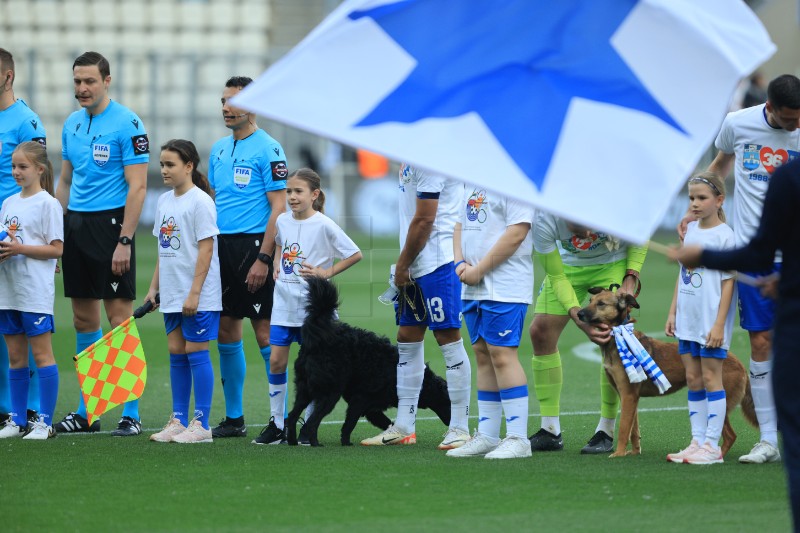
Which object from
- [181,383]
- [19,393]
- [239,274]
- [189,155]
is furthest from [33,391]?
[189,155]

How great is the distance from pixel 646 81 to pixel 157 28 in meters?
28.8

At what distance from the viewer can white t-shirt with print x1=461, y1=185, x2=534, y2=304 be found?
6816 millimetres

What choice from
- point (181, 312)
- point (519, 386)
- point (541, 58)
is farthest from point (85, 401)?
point (541, 58)

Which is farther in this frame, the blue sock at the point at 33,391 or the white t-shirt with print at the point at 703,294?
the blue sock at the point at 33,391

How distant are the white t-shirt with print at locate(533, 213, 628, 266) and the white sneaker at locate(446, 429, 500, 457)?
1116 millimetres

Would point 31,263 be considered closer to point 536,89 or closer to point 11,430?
point 11,430

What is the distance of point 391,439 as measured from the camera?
7547mm

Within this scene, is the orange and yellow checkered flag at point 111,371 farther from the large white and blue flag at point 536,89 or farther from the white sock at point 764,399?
the white sock at point 764,399

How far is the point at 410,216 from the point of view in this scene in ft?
24.6

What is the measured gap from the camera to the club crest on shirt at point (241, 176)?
8078 millimetres

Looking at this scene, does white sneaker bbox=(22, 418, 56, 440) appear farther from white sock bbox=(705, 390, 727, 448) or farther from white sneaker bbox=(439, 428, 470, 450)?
white sock bbox=(705, 390, 727, 448)

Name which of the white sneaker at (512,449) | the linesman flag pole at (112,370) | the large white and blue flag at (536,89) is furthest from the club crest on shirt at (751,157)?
the linesman flag pole at (112,370)

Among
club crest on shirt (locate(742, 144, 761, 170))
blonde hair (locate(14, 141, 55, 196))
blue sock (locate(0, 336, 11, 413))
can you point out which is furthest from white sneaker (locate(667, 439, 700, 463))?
blue sock (locate(0, 336, 11, 413))

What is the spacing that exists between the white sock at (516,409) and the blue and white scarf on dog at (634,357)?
572 mm
